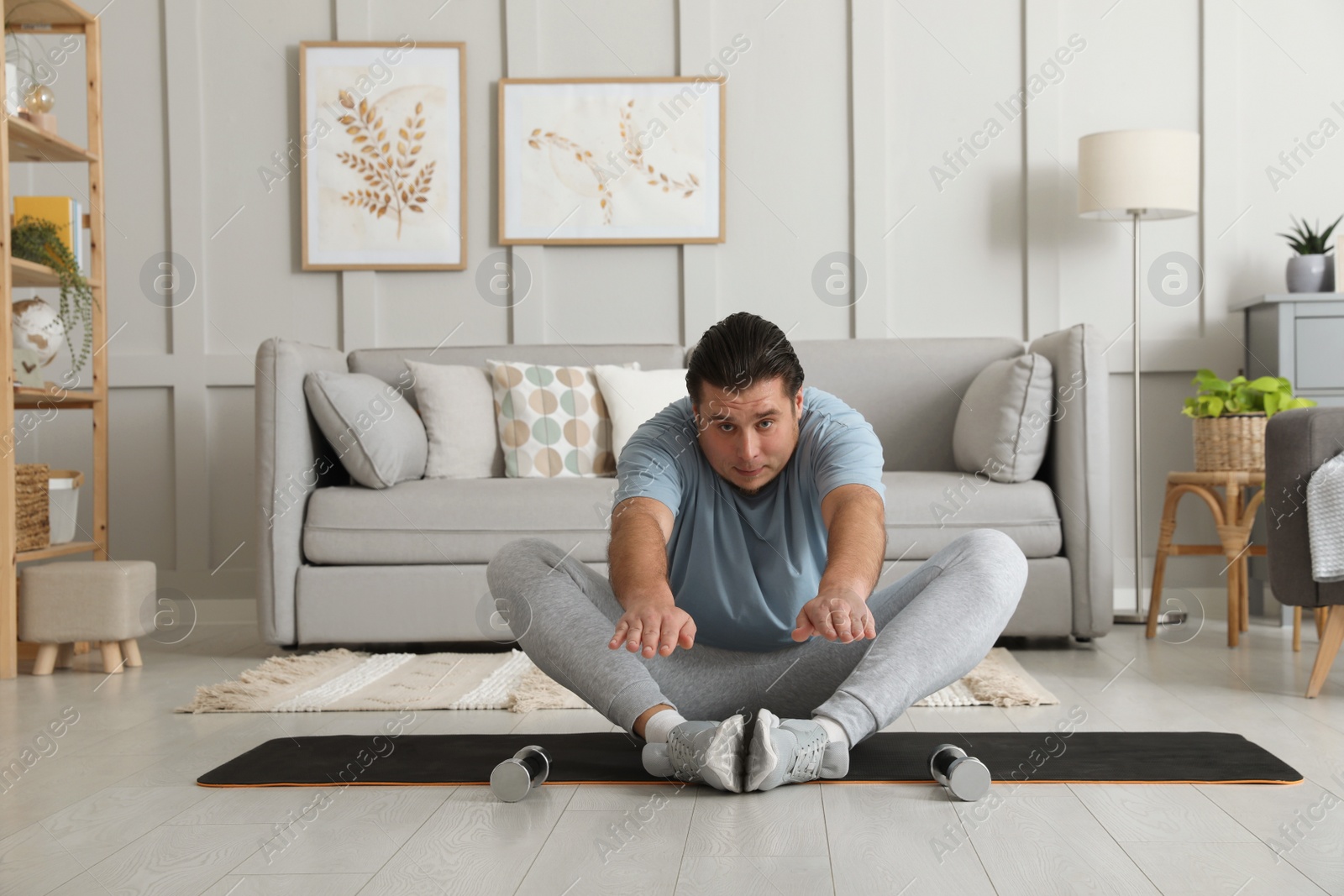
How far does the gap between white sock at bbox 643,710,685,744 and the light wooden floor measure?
8 cm

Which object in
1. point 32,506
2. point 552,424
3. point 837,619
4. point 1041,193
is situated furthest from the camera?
point 1041,193

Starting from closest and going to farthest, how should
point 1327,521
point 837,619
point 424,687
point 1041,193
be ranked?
point 837,619 → point 1327,521 → point 424,687 → point 1041,193

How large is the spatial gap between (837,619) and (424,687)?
142cm

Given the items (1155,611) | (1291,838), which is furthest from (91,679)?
(1155,611)

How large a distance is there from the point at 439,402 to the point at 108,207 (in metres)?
1.56

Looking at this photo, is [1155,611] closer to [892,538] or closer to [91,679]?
[892,538]

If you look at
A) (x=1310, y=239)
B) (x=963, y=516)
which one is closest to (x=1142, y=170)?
(x=1310, y=239)

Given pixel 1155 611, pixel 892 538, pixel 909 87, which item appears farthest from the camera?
pixel 909 87

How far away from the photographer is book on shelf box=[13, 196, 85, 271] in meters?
3.17

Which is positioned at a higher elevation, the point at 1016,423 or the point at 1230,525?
the point at 1016,423

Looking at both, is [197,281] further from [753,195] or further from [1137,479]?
[1137,479]

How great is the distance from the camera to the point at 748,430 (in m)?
1.59

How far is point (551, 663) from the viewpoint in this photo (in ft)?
5.53

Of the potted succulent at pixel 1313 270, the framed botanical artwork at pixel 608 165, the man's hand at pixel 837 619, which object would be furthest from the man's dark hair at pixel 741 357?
the potted succulent at pixel 1313 270
